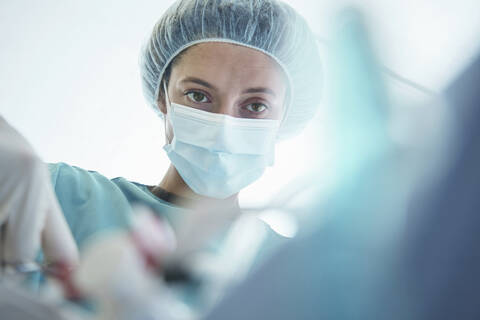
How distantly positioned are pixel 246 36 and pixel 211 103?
0.22 meters

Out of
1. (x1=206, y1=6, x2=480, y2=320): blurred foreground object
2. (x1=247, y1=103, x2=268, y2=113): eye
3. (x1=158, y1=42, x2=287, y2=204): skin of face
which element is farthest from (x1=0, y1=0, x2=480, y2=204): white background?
(x1=206, y1=6, x2=480, y2=320): blurred foreground object

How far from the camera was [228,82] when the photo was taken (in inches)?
42.2

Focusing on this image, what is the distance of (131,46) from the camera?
166 centimetres

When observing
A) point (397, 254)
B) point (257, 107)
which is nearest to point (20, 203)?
point (397, 254)

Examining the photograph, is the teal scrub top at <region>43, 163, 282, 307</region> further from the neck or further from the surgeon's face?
the surgeon's face

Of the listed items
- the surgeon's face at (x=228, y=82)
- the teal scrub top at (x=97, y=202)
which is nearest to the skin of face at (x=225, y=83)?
the surgeon's face at (x=228, y=82)

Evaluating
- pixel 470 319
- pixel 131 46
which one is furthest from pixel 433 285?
pixel 131 46

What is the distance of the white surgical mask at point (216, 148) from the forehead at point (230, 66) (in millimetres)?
97

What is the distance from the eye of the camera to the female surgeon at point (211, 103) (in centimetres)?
105

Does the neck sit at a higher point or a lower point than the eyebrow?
lower

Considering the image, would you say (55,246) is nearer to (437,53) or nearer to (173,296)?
(173,296)

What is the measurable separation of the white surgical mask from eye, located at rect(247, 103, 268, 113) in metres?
0.04

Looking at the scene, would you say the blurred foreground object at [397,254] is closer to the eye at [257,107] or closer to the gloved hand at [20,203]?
the gloved hand at [20,203]

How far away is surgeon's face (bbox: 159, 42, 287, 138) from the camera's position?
1.08 meters
